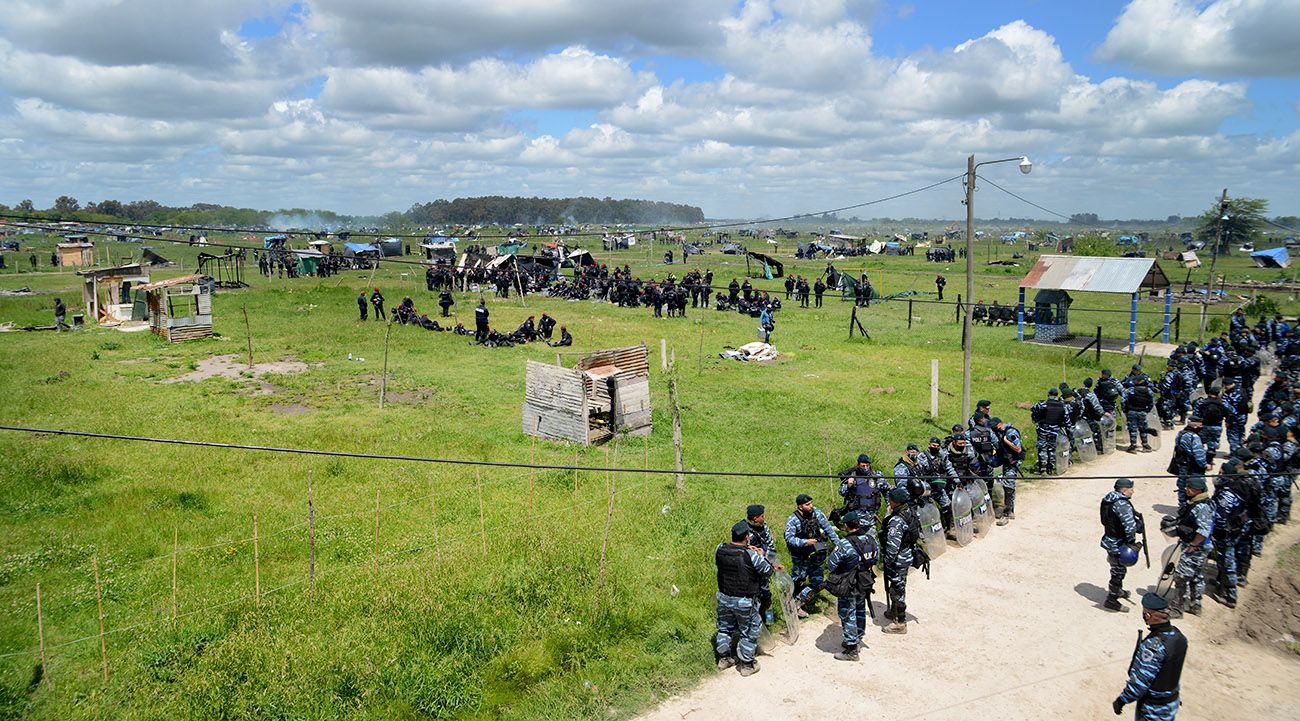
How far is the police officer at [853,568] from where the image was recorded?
8609 mm

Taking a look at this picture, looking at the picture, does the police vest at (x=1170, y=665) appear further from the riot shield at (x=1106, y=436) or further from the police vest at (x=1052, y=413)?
the riot shield at (x=1106, y=436)

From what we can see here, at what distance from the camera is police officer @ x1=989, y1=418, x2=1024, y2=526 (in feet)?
41.3

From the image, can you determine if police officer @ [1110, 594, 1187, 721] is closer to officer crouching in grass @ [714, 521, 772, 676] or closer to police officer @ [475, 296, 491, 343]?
officer crouching in grass @ [714, 521, 772, 676]

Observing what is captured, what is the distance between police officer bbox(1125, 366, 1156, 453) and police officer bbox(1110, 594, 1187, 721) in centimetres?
1078

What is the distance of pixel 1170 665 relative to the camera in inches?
260

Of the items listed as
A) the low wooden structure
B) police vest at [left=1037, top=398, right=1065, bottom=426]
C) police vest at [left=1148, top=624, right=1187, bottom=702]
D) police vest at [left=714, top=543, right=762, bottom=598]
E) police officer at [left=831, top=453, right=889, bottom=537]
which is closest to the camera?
police vest at [left=1148, top=624, right=1187, bottom=702]

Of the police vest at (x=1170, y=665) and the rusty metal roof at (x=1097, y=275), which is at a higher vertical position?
the rusty metal roof at (x=1097, y=275)

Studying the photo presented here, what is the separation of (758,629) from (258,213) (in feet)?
574

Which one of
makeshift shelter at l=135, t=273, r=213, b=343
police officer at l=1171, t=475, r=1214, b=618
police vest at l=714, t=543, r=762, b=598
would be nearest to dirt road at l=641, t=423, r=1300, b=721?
police officer at l=1171, t=475, r=1214, b=618

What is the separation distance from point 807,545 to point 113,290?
34.7 m

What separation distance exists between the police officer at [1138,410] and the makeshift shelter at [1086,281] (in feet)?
40.4

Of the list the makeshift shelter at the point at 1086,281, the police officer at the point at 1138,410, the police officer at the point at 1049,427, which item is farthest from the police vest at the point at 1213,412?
the makeshift shelter at the point at 1086,281

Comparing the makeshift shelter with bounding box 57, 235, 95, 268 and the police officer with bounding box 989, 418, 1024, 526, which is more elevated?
the makeshift shelter with bounding box 57, 235, 95, 268

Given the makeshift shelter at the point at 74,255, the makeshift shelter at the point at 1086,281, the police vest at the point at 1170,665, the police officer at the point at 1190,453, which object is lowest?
the police vest at the point at 1170,665
